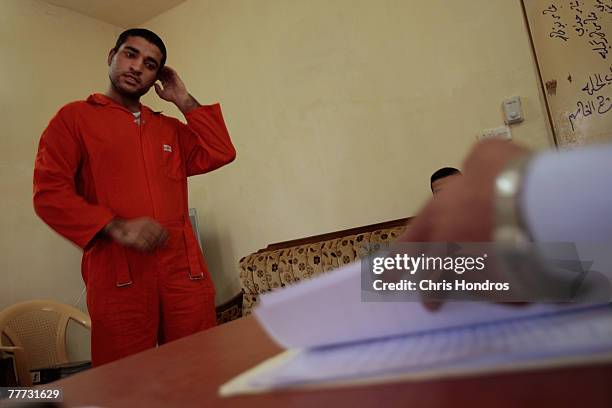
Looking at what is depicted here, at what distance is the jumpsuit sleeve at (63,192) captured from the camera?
1.46 metres

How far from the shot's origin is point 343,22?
2.77m

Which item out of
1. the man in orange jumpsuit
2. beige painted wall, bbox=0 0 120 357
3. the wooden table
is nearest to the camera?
the wooden table

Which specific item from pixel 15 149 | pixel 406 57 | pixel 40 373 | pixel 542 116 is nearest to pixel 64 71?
pixel 15 149

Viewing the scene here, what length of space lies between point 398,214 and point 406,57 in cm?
85

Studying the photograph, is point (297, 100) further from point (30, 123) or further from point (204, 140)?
point (30, 123)

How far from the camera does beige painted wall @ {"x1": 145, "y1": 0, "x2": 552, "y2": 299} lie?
236 cm

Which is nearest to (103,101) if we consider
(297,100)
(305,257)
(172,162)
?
(172,162)

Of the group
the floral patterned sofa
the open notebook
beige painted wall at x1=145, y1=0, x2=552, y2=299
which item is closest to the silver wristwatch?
the open notebook

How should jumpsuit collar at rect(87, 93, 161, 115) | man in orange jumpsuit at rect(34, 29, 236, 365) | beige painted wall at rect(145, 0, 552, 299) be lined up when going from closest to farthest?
man in orange jumpsuit at rect(34, 29, 236, 365) → jumpsuit collar at rect(87, 93, 161, 115) → beige painted wall at rect(145, 0, 552, 299)

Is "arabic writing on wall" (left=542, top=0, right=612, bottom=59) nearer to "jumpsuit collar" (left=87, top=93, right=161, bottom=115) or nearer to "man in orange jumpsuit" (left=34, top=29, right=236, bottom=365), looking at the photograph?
"man in orange jumpsuit" (left=34, top=29, right=236, bottom=365)

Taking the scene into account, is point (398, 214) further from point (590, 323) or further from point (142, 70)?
point (590, 323)

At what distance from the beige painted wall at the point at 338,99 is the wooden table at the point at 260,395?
2.03 meters

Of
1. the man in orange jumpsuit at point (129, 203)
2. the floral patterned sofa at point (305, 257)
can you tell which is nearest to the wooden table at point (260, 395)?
the man in orange jumpsuit at point (129, 203)

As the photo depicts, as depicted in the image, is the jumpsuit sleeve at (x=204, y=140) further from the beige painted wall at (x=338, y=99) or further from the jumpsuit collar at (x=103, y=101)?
the beige painted wall at (x=338, y=99)
